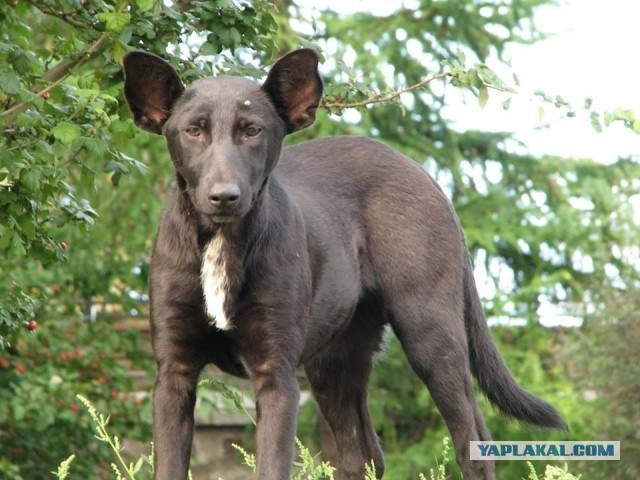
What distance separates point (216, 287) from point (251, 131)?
516 mm

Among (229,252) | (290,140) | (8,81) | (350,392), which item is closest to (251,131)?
(229,252)

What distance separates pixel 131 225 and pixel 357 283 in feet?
21.7

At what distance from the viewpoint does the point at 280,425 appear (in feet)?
13.8

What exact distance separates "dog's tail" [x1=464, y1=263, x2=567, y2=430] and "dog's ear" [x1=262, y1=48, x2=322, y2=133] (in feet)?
4.12

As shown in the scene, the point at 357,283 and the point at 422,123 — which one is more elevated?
the point at 422,123

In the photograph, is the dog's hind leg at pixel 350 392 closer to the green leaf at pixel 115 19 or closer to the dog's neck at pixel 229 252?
the dog's neck at pixel 229 252

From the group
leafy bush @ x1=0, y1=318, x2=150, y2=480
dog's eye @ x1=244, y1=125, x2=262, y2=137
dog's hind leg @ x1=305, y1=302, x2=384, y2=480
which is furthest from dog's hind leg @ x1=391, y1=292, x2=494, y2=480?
leafy bush @ x1=0, y1=318, x2=150, y2=480

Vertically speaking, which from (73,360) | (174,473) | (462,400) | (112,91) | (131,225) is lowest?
(174,473)

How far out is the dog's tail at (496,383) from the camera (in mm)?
Answer: 5375

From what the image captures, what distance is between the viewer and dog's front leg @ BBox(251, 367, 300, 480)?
4191mm

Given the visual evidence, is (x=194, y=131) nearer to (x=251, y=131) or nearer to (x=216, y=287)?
(x=251, y=131)

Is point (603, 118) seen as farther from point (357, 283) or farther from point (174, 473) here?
point (174, 473)

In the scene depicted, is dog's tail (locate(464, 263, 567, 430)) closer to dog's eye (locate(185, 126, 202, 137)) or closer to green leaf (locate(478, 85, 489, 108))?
green leaf (locate(478, 85, 489, 108))

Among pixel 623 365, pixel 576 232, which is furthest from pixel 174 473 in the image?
pixel 576 232
